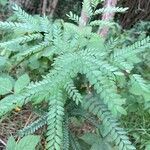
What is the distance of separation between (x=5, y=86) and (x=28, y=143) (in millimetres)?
330

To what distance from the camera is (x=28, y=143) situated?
150cm

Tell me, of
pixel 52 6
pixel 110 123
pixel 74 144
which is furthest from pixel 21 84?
pixel 52 6

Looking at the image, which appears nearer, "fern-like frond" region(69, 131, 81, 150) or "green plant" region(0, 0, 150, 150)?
"green plant" region(0, 0, 150, 150)

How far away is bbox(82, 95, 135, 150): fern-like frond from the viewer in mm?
1353

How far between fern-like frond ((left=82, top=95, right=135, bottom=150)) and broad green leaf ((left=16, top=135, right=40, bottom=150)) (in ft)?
0.80

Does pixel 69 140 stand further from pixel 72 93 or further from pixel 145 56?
pixel 145 56

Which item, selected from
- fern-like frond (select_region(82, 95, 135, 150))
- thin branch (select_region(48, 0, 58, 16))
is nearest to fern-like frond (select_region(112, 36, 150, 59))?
fern-like frond (select_region(82, 95, 135, 150))

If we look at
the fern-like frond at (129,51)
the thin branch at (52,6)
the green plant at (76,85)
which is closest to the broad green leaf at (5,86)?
the green plant at (76,85)

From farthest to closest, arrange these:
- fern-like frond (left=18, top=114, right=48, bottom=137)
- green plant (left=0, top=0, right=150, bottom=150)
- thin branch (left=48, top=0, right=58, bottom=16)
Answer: thin branch (left=48, top=0, right=58, bottom=16), fern-like frond (left=18, top=114, right=48, bottom=137), green plant (left=0, top=0, right=150, bottom=150)

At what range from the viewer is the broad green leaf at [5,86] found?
5.51ft

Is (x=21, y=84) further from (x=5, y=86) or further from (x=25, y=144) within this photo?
(x=25, y=144)

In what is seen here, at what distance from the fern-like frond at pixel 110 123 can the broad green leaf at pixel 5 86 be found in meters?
0.38

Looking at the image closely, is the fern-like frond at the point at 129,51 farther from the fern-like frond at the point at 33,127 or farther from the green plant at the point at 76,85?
the fern-like frond at the point at 33,127

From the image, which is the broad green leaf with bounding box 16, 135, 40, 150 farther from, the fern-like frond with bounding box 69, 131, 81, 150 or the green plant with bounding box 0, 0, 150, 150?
the fern-like frond with bounding box 69, 131, 81, 150
